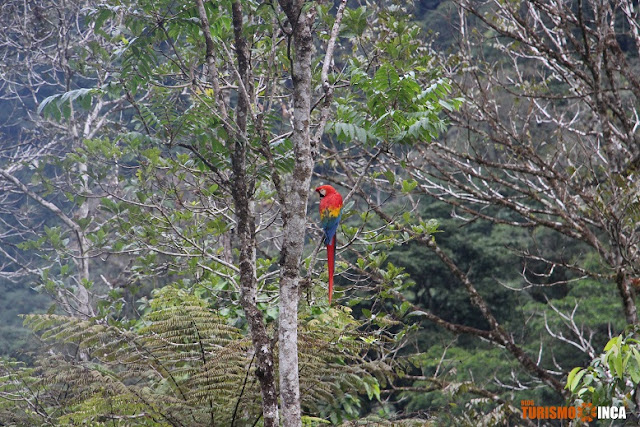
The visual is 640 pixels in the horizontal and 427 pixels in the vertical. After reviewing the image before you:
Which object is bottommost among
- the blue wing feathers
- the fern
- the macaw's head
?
the fern

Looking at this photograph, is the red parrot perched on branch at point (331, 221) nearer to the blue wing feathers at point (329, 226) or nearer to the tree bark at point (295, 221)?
the blue wing feathers at point (329, 226)

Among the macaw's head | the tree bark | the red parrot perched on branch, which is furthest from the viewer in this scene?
the macaw's head

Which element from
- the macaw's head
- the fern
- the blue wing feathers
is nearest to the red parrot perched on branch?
the blue wing feathers

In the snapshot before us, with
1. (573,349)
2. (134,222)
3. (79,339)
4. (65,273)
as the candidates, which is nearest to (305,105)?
(134,222)

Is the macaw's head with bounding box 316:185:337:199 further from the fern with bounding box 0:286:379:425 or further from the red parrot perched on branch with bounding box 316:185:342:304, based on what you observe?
the fern with bounding box 0:286:379:425

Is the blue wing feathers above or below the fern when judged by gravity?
above

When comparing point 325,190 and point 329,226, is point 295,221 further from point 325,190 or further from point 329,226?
point 325,190

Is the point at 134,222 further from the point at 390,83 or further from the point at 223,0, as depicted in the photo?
the point at 390,83

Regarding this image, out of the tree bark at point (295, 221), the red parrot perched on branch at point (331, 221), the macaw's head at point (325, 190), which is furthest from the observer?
the macaw's head at point (325, 190)

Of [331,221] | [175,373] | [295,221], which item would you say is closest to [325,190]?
[331,221]

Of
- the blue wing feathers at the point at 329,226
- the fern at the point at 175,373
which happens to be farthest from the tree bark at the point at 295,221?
the fern at the point at 175,373

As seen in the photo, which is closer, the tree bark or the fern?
the tree bark

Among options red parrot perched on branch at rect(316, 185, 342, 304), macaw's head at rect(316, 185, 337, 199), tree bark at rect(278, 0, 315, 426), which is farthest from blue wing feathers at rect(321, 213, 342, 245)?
tree bark at rect(278, 0, 315, 426)

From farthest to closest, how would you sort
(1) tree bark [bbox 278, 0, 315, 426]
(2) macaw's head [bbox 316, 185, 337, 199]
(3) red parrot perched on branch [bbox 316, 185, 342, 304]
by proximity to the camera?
(2) macaw's head [bbox 316, 185, 337, 199], (3) red parrot perched on branch [bbox 316, 185, 342, 304], (1) tree bark [bbox 278, 0, 315, 426]
